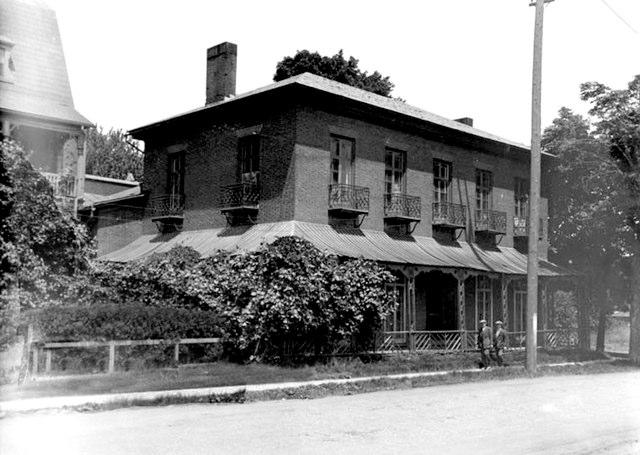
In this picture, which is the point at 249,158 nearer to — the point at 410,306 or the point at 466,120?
the point at 410,306

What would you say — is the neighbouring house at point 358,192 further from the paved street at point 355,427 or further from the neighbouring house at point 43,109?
the paved street at point 355,427

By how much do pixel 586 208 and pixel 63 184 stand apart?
22185 mm

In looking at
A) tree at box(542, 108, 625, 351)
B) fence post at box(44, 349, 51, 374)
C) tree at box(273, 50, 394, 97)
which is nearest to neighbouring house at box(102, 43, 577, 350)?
tree at box(542, 108, 625, 351)

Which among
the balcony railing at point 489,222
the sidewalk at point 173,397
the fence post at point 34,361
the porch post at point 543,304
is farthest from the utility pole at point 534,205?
the fence post at point 34,361

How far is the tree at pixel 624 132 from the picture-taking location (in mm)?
26719

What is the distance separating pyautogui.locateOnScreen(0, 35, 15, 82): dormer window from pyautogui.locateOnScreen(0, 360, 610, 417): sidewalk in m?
16.0

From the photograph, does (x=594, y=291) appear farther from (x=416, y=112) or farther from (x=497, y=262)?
(x=416, y=112)

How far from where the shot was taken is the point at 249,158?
24250mm

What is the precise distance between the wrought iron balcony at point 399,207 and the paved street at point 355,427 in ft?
36.2

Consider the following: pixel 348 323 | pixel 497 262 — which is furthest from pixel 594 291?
pixel 348 323

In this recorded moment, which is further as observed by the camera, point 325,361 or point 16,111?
point 16,111

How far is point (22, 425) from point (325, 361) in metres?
10.3

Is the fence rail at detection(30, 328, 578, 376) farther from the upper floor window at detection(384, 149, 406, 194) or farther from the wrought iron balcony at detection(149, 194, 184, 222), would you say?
the wrought iron balcony at detection(149, 194, 184, 222)

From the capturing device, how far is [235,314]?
59.9 feet
